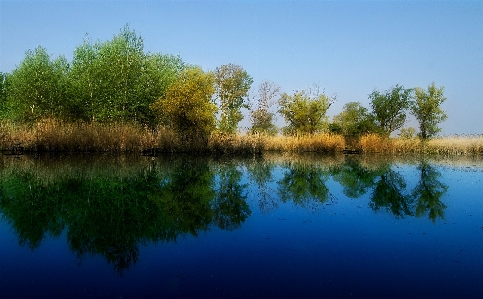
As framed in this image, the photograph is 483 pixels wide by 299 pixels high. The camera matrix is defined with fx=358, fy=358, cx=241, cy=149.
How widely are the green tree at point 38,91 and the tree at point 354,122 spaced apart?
2845cm

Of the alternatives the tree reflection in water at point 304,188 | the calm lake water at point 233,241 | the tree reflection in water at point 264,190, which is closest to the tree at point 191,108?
the tree reflection in water at point 264,190

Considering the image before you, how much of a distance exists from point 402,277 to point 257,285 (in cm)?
193

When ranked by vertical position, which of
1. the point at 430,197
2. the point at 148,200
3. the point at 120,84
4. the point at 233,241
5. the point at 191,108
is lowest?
the point at 430,197

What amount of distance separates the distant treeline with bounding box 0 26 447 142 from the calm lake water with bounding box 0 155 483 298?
47.7 feet

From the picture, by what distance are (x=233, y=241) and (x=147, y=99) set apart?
28.2 m

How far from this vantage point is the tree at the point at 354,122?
3841 centimetres

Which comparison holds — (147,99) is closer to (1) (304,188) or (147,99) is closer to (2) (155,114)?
(2) (155,114)

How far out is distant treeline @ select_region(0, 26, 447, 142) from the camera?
85.3ft

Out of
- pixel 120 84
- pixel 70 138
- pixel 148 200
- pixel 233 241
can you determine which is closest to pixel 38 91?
pixel 120 84

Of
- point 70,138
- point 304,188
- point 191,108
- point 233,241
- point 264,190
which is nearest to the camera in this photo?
point 233,241

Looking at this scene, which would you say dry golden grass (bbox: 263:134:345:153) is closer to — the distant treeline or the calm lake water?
the distant treeline

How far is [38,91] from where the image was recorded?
3494 centimetres

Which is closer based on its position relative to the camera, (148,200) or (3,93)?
(148,200)

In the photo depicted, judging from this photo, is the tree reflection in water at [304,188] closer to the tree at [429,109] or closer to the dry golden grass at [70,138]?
the dry golden grass at [70,138]
